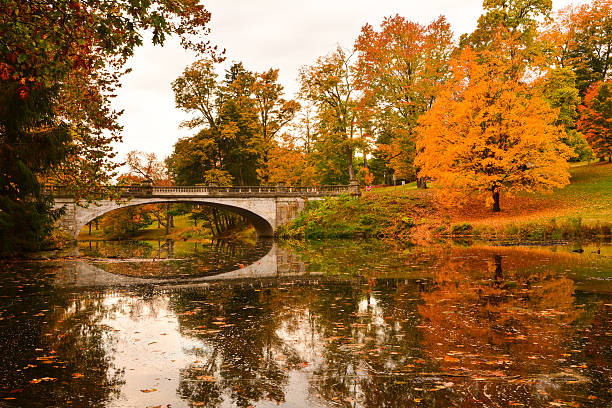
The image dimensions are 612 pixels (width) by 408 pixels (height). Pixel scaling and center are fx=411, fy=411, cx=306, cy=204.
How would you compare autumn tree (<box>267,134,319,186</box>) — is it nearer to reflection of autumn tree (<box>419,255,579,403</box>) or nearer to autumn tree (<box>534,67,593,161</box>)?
autumn tree (<box>534,67,593,161</box>)

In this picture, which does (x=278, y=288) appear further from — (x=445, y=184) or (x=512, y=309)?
(x=445, y=184)

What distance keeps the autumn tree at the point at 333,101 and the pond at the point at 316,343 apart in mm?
26397

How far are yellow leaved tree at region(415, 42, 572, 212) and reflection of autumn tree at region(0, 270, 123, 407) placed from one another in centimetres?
2287

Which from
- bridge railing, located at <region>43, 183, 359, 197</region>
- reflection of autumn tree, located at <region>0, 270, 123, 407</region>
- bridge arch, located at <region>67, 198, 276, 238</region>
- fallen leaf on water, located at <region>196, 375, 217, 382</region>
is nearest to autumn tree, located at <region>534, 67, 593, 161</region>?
bridge railing, located at <region>43, 183, 359, 197</region>

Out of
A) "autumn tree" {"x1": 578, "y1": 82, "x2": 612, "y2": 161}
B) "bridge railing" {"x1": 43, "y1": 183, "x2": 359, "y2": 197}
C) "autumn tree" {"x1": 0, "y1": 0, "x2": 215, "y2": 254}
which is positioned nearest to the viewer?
"autumn tree" {"x1": 0, "y1": 0, "x2": 215, "y2": 254}

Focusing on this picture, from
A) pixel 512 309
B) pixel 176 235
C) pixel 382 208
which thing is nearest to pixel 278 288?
pixel 512 309

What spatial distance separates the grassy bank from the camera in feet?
67.3

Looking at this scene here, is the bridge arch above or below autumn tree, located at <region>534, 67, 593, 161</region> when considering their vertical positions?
below

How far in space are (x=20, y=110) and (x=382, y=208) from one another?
2313cm

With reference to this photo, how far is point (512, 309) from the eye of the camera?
20.9 ft

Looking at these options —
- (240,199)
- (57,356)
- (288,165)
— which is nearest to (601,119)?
(288,165)

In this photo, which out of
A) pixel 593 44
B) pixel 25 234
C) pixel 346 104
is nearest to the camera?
pixel 25 234

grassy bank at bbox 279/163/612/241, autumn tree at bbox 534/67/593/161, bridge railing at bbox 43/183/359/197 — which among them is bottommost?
grassy bank at bbox 279/163/612/241

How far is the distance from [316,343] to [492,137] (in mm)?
24187
